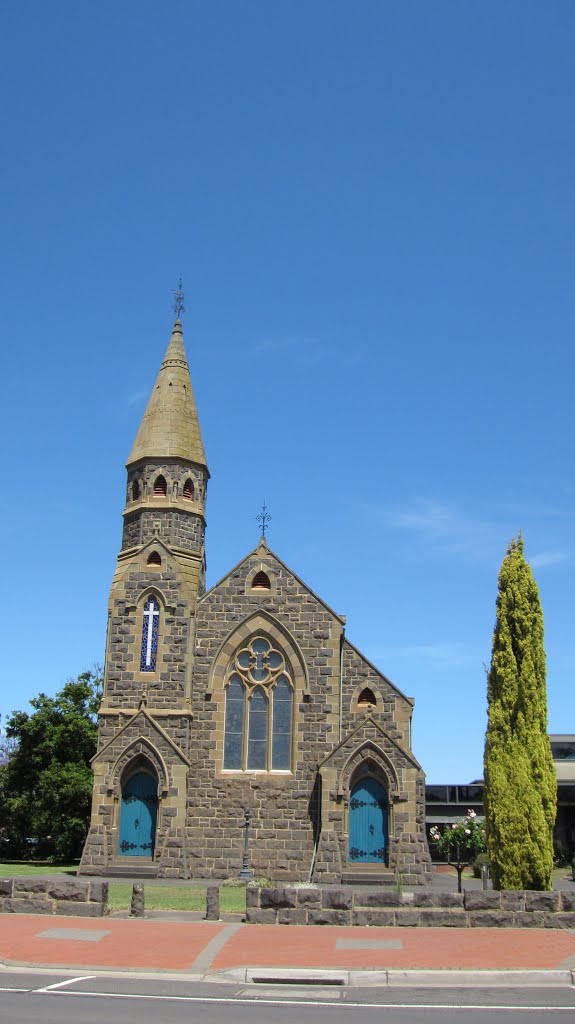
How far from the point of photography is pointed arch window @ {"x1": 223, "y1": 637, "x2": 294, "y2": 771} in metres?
29.2

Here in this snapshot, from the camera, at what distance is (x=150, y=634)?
98.4ft

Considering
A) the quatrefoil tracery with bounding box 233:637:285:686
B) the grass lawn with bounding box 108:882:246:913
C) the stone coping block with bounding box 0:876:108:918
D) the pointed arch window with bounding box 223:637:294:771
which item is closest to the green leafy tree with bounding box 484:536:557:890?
the grass lawn with bounding box 108:882:246:913

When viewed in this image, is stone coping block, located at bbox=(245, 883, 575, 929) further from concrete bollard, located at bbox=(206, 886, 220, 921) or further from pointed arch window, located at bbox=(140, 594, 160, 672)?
pointed arch window, located at bbox=(140, 594, 160, 672)

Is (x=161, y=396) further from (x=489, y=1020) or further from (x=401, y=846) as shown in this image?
(x=489, y=1020)

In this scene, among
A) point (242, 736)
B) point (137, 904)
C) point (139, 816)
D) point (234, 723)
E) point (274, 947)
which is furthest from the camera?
point (234, 723)

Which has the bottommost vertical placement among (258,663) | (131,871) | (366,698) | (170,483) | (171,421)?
(131,871)

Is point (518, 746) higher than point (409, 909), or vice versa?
point (518, 746)

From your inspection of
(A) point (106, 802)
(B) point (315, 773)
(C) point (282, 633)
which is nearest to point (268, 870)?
(B) point (315, 773)

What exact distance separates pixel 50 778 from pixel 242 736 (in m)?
8.20

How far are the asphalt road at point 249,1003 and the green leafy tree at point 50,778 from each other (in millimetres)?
20763

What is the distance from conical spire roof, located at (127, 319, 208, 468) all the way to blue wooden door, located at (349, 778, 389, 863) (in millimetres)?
11923

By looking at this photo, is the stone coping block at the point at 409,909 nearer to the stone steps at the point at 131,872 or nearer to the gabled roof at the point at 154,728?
the stone steps at the point at 131,872

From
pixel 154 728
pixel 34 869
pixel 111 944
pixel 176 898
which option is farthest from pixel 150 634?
pixel 111 944

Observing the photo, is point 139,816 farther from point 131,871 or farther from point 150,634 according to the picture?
point 150,634
